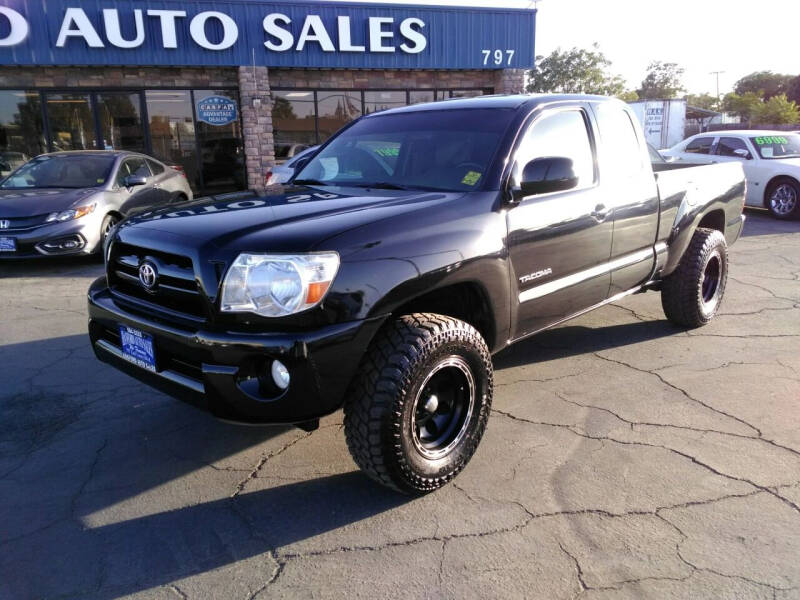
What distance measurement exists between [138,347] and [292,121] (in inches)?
513

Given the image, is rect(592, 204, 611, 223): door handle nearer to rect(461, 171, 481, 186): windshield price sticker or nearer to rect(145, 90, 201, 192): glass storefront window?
rect(461, 171, 481, 186): windshield price sticker

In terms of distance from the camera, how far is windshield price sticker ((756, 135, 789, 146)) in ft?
38.1

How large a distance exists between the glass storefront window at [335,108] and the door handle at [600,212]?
39.8 ft

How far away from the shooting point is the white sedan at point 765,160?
1109cm

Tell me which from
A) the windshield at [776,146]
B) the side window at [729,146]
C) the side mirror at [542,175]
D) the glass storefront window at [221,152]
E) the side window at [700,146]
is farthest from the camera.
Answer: the glass storefront window at [221,152]

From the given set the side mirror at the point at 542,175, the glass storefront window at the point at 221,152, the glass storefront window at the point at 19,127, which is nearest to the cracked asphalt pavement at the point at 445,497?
the side mirror at the point at 542,175

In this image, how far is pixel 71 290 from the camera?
259 inches

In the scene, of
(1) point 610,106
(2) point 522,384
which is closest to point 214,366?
(2) point 522,384

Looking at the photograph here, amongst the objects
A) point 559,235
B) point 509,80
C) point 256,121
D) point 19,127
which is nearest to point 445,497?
point 559,235

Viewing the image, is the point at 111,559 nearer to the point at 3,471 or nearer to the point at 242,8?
the point at 3,471

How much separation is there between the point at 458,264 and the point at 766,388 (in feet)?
7.95

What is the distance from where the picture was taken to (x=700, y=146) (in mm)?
12312

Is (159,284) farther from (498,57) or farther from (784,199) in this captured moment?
(498,57)

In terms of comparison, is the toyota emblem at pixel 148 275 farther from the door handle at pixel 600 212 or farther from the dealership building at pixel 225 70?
the dealership building at pixel 225 70
